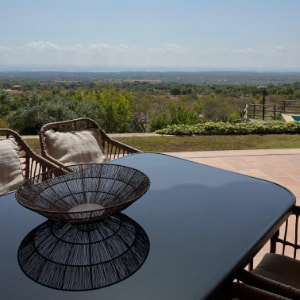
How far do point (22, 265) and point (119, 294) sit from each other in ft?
1.10

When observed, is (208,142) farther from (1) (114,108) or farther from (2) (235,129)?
(1) (114,108)

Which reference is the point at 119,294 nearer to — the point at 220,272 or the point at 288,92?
the point at 220,272

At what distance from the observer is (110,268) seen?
3.22 ft

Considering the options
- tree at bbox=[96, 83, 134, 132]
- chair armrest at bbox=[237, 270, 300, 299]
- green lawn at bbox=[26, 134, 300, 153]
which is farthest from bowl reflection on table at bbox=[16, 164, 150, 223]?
tree at bbox=[96, 83, 134, 132]

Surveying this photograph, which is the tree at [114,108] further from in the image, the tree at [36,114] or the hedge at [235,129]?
the hedge at [235,129]

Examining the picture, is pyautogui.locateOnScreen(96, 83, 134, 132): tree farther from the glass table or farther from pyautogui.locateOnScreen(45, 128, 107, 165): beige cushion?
the glass table

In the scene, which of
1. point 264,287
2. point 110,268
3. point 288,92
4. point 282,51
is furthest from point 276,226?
point 282,51

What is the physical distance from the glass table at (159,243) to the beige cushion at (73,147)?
99 cm

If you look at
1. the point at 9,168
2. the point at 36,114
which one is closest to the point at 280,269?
the point at 9,168

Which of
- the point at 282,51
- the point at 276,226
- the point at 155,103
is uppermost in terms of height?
the point at 282,51

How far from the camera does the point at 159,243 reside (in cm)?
114

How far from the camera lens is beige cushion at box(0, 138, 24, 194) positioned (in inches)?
79.6

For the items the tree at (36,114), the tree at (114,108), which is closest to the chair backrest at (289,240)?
the tree at (36,114)

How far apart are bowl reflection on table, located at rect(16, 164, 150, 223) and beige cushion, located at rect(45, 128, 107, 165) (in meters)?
0.69
